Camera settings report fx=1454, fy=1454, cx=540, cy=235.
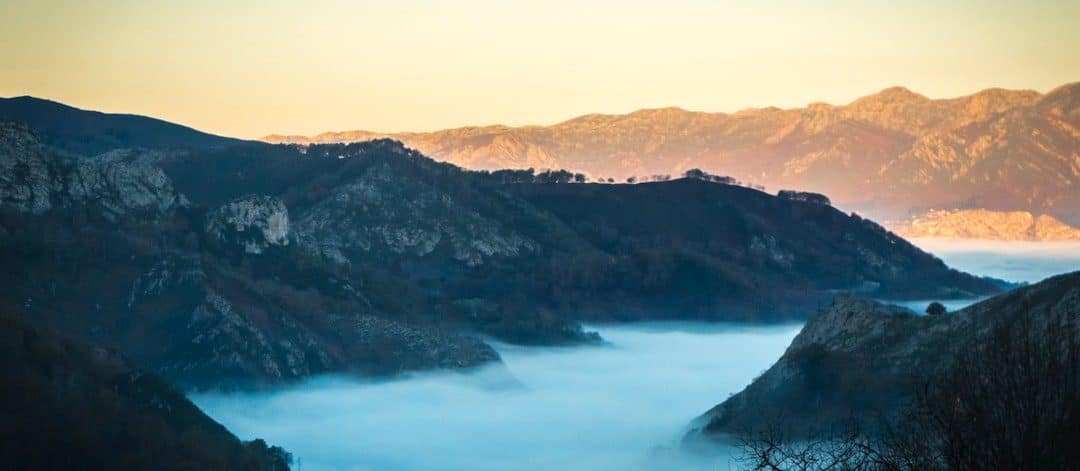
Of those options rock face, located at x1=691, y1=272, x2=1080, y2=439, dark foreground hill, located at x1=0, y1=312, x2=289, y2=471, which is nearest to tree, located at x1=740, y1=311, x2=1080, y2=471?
rock face, located at x1=691, y1=272, x2=1080, y2=439

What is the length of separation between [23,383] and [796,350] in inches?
2959

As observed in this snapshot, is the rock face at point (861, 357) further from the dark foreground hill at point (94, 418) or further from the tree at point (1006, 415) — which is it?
the tree at point (1006, 415)

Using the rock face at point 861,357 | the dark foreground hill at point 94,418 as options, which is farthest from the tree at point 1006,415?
the dark foreground hill at point 94,418

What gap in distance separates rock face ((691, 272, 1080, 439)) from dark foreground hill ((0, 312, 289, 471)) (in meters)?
50.8

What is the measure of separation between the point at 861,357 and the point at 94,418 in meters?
73.3

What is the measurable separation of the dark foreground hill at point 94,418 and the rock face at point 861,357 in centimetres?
5083

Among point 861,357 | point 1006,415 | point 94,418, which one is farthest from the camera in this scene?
point 94,418

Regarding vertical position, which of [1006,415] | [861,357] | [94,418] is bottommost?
[94,418]

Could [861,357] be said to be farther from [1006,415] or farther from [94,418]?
[1006,415]

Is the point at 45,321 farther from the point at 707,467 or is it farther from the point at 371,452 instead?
the point at 707,467

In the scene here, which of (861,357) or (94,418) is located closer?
(861,357)

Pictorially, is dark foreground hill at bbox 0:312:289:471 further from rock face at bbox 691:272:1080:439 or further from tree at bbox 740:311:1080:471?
tree at bbox 740:311:1080:471

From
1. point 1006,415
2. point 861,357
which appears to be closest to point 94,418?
point 861,357

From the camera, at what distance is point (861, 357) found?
419 feet
